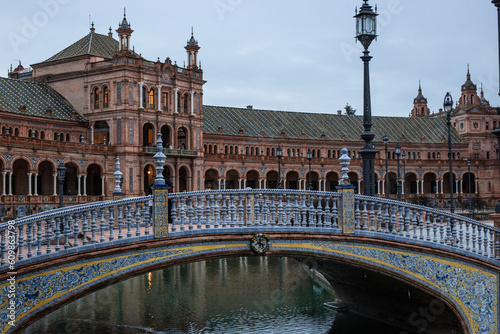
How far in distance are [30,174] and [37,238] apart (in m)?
41.6

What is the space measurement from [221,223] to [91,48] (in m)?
53.4

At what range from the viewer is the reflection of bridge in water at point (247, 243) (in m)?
11.9

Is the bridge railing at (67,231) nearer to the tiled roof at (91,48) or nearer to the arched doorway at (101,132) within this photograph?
the arched doorway at (101,132)

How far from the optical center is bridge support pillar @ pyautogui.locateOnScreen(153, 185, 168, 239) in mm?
13094

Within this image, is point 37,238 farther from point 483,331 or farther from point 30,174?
point 30,174

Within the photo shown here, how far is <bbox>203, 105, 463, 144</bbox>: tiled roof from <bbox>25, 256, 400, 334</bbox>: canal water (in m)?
44.7

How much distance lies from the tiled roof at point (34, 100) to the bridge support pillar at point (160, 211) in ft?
148

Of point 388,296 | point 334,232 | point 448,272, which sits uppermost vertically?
point 334,232

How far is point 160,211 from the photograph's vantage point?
521 inches

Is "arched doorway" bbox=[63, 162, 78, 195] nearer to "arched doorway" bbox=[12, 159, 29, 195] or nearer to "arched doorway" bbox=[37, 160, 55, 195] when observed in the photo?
"arched doorway" bbox=[37, 160, 55, 195]

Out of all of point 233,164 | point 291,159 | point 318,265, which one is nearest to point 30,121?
point 233,164

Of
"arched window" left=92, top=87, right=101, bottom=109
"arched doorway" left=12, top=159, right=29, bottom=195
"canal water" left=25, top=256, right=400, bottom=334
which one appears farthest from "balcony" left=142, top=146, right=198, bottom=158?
"canal water" left=25, top=256, right=400, bottom=334

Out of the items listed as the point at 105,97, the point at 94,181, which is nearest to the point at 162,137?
the point at 105,97

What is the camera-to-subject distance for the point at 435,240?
15.2 meters
